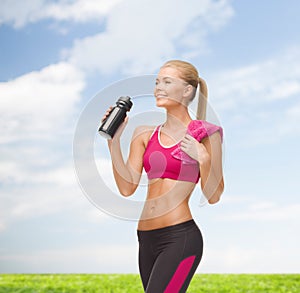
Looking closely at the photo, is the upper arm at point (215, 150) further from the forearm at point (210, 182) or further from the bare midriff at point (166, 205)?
the bare midriff at point (166, 205)

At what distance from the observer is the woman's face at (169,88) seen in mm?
2266

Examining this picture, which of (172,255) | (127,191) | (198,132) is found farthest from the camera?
(127,191)

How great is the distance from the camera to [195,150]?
2141 mm

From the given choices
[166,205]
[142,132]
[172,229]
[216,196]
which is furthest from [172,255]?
[142,132]

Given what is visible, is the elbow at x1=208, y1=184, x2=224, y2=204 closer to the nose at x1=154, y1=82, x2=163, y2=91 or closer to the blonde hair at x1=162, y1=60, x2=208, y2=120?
the blonde hair at x1=162, y1=60, x2=208, y2=120

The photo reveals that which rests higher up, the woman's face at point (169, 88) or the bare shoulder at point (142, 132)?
the woman's face at point (169, 88)

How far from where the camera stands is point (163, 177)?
2.22m

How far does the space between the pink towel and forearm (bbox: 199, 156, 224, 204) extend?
2.7 inches

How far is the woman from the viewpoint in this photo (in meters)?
2.12

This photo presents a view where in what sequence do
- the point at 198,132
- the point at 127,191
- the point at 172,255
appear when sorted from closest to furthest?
the point at 172,255
the point at 198,132
the point at 127,191

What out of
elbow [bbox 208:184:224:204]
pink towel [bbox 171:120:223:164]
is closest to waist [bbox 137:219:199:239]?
elbow [bbox 208:184:224:204]

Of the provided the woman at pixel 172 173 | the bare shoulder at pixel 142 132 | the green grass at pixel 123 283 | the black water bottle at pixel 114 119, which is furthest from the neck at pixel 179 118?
the green grass at pixel 123 283

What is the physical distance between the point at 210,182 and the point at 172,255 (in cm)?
35

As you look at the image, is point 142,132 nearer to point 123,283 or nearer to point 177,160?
point 177,160
